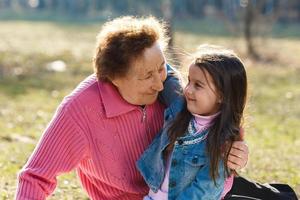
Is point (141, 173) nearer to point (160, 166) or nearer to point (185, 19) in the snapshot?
point (160, 166)

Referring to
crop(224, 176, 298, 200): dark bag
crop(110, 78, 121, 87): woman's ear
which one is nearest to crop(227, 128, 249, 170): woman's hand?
crop(224, 176, 298, 200): dark bag

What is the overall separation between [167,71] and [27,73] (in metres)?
9.37

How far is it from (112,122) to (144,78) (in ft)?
0.97

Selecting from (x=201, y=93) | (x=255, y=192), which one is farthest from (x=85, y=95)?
(x=255, y=192)

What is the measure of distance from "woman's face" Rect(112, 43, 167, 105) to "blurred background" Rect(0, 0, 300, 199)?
0.65 ft

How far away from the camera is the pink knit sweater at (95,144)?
3195mm

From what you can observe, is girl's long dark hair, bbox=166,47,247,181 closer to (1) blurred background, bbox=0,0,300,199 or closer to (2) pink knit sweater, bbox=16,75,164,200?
(1) blurred background, bbox=0,0,300,199

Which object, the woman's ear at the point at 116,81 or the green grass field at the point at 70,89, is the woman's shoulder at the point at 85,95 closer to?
the woman's ear at the point at 116,81

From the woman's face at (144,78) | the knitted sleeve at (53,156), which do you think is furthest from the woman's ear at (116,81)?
the knitted sleeve at (53,156)

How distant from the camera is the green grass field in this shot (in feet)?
19.6

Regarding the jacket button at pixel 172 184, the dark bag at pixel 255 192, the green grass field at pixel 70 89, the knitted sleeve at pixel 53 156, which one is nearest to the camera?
the knitted sleeve at pixel 53 156

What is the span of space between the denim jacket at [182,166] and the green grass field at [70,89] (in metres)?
0.31

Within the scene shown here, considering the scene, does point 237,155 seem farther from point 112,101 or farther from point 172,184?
point 112,101

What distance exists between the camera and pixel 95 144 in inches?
132
